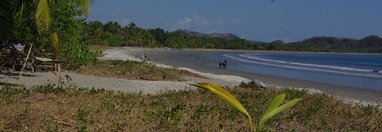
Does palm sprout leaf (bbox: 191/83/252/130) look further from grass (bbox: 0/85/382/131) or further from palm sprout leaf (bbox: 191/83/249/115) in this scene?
grass (bbox: 0/85/382/131)

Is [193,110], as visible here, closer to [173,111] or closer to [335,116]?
[173,111]

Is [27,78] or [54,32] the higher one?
[54,32]

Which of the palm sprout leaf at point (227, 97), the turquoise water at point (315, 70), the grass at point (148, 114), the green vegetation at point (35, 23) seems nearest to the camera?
the palm sprout leaf at point (227, 97)

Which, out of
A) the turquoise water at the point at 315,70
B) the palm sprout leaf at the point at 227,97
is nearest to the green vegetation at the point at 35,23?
the palm sprout leaf at the point at 227,97

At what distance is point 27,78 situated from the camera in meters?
18.0

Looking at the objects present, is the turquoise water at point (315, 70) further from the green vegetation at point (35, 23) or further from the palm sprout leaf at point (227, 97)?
the palm sprout leaf at point (227, 97)

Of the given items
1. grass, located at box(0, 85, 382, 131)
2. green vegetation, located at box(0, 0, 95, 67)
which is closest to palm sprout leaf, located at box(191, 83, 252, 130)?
grass, located at box(0, 85, 382, 131)

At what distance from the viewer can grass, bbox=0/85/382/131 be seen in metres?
8.91

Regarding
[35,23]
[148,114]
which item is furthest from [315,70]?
[148,114]

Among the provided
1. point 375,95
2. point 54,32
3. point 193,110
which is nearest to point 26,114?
point 193,110

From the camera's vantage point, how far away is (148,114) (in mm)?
10219

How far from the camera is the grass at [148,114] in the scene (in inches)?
351

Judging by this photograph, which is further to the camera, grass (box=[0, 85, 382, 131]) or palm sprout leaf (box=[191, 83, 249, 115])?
grass (box=[0, 85, 382, 131])

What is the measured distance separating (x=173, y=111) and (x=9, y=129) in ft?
11.1
